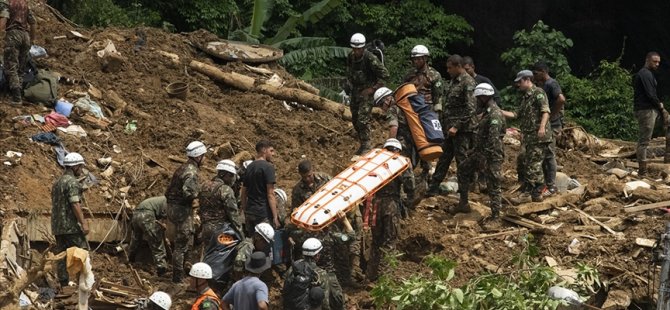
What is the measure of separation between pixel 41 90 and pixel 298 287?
22.8ft

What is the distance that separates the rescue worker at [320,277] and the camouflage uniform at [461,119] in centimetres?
334

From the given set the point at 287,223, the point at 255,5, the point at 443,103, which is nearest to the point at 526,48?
the point at 255,5

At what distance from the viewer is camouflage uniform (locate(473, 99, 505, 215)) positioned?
55.0 ft

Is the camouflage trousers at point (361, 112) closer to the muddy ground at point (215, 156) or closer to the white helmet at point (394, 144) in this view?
the muddy ground at point (215, 156)

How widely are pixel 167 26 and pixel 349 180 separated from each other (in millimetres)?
11024

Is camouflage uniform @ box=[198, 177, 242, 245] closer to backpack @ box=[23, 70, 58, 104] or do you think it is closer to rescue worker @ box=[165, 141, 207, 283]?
rescue worker @ box=[165, 141, 207, 283]

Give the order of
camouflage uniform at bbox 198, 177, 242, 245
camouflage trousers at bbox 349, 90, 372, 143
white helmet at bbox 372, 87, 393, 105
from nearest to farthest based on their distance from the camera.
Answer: camouflage uniform at bbox 198, 177, 242, 245, white helmet at bbox 372, 87, 393, 105, camouflage trousers at bbox 349, 90, 372, 143

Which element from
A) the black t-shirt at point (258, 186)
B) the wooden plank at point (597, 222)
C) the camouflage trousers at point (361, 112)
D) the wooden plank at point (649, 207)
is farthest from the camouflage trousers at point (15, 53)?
the wooden plank at point (649, 207)

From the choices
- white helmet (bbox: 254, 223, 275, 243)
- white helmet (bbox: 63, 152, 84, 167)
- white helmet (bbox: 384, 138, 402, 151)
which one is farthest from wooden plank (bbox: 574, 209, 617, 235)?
white helmet (bbox: 63, 152, 84, 167)

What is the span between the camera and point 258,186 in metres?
15.6

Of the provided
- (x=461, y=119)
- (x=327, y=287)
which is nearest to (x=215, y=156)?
(x=461, y=119)

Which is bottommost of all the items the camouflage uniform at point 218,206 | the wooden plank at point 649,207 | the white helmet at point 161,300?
the wooden plank at point 649,207

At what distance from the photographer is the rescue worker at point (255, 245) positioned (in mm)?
14195

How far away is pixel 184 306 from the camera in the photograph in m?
15.1
